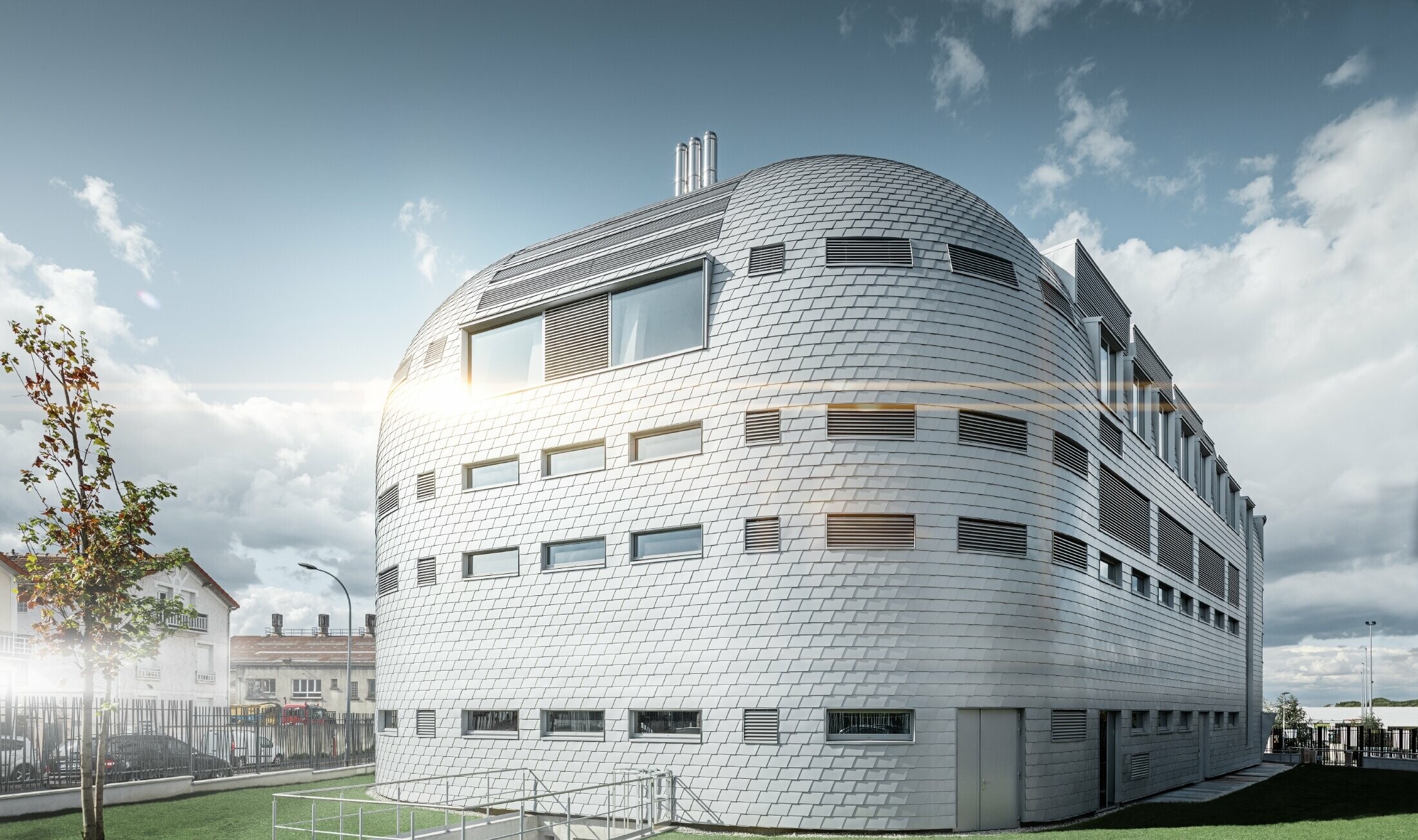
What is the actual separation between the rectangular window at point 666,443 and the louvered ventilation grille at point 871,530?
9.95 feet

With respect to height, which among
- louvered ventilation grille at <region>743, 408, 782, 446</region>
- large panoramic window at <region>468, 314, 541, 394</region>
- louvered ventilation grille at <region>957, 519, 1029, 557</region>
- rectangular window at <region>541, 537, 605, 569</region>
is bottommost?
rectangular window at <region>541, 537, 605, 569</region>

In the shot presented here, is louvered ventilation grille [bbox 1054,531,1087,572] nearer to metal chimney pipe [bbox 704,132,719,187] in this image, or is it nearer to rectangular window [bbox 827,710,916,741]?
rectangular window [bbox 827,710,916,741]

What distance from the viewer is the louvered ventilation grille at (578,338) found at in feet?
70.5

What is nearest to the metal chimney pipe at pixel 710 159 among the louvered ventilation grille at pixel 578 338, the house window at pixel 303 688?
the louvered ventilation grille at pixel 578 338

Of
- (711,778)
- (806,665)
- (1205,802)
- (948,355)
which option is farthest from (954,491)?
(1205,802)

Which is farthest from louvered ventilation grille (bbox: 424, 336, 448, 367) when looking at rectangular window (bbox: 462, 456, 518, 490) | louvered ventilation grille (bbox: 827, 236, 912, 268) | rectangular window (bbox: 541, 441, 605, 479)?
louvered ventilation grille (bbox: 827, 236, 912, 268)

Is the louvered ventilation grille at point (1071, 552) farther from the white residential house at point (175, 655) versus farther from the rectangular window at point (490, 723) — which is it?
the white residential house at point (175, 655)

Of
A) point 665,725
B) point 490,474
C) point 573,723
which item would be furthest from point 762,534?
point 490,474

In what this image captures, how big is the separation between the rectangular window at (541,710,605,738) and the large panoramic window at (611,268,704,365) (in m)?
7.10

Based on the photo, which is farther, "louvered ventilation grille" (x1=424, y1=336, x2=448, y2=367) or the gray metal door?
"louvered ventilation grille" (x1=424, y1=336, x2=448, y2=367)

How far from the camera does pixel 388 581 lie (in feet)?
83.8

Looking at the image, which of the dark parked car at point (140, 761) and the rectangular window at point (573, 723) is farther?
the dark parked car at point (140, 761)

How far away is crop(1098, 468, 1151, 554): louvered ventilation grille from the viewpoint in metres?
23.7

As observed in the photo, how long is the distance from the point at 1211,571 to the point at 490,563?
2723 cm
